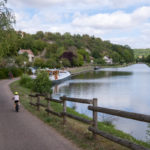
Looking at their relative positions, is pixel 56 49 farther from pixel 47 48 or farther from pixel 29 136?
pixel 29 136

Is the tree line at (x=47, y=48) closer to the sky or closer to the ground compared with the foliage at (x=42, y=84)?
closer to the sky

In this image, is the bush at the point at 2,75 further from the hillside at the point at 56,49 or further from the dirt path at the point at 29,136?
the dirt path at the point at 29,136

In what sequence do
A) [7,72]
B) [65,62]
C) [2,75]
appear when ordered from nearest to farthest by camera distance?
1. [2,75]
2. [7,72]
3. [65,62]

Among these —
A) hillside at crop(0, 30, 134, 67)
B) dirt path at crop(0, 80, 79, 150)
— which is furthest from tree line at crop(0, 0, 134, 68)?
dirt path at crop(0, 80, 79, 150)

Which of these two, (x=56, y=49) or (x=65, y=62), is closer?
(x=65, y=62)

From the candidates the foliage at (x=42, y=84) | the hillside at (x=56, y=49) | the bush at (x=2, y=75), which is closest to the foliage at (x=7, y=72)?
the bush at (x=2, y=75)

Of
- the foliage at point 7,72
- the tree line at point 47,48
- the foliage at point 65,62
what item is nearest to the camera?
the tree line at point 47,48

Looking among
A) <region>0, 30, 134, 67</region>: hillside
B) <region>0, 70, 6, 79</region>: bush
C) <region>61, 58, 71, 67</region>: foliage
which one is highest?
<region>0, 30, 134, 67</region>: hillside

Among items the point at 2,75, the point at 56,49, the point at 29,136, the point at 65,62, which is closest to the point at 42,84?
the point at 29,136

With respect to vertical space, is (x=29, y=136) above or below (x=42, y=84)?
below

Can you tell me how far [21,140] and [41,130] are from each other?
1198 millimetres

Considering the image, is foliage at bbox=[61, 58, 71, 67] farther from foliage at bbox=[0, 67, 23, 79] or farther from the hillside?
foliage at bbox=[0, 67, 23, 79]

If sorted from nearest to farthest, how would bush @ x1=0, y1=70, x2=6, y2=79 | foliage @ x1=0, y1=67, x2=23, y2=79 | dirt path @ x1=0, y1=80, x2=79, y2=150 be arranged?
dirt path @ x1=0, y1=80, x2=79, y2=150 < bush @ x1=0, y1=70, x2=6, y2=79 < foliage @ x1=0, y1=67, x2=23, y2=79

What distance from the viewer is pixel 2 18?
57.1 ft
